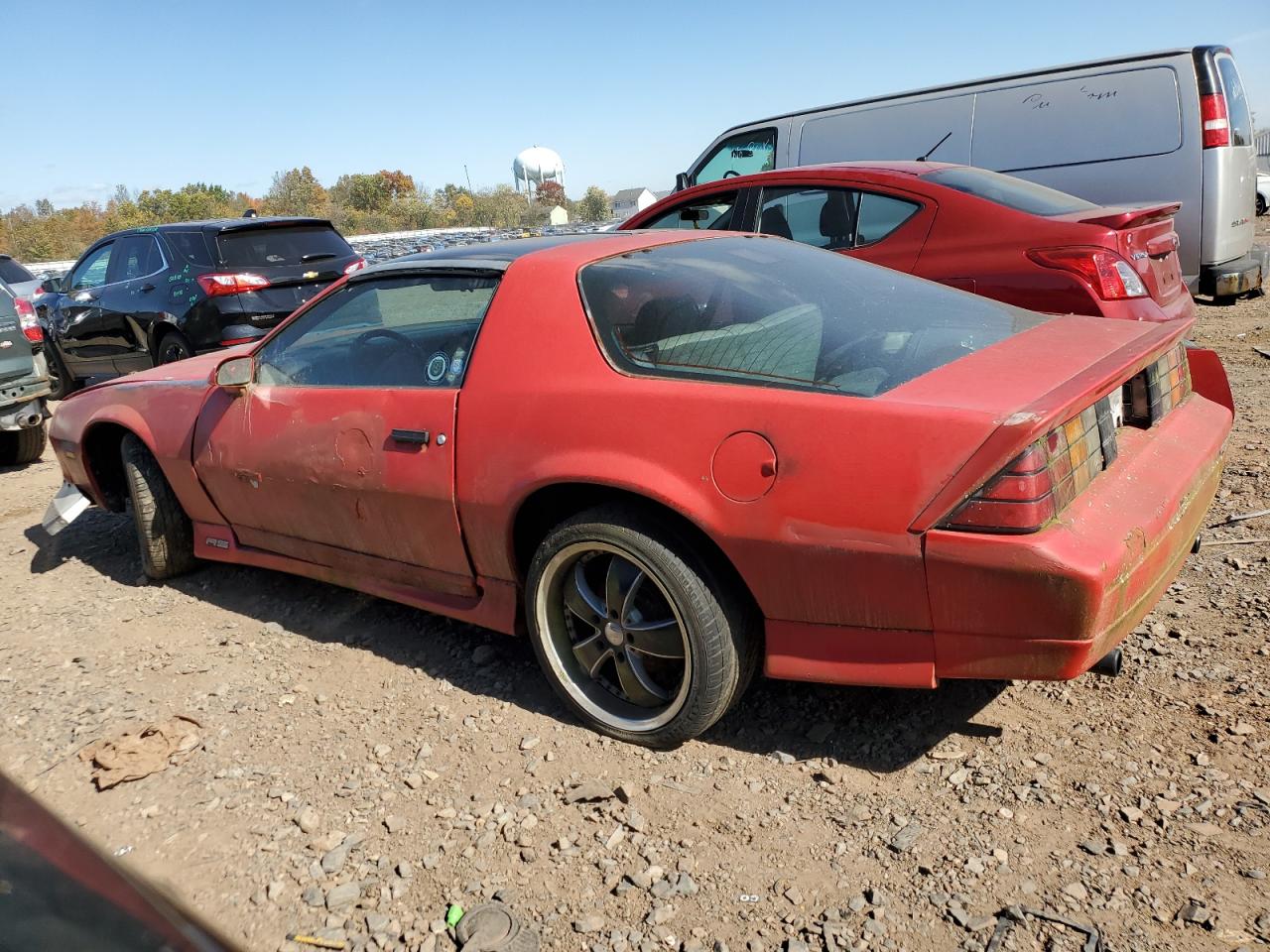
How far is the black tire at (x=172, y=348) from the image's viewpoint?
783 cm

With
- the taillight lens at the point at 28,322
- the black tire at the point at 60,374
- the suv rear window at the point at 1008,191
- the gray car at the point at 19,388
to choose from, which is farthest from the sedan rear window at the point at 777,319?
the black tire at the point at 60,374

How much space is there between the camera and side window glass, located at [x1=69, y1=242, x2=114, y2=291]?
8.88 m

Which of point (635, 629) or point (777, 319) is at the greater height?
point (777, 319)

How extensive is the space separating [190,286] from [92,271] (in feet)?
6.84

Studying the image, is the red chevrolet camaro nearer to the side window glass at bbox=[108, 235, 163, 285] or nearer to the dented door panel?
the dented door panel

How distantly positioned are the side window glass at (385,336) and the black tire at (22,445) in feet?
15.9

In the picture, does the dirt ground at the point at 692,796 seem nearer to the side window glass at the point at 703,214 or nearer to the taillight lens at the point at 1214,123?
the side window glass at the point at 703,214

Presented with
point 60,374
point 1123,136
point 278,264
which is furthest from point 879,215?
point 60,374

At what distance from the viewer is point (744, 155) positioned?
8250mm

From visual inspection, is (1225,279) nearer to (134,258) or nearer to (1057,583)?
(1057,583)

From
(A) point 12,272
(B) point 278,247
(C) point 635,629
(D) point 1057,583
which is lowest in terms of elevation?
(C) point 635,629

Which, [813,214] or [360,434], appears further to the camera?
[813,214]

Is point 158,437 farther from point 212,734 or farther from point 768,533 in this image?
point 768,533

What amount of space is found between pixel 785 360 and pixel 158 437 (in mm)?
2952
